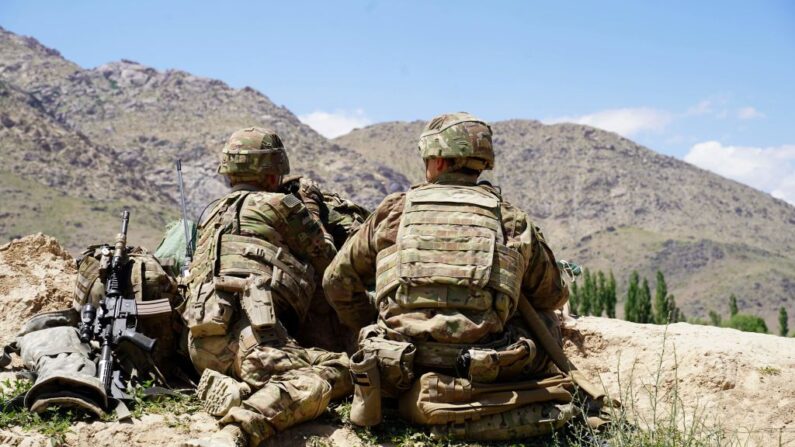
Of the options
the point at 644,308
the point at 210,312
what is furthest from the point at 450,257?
the point at 644,308

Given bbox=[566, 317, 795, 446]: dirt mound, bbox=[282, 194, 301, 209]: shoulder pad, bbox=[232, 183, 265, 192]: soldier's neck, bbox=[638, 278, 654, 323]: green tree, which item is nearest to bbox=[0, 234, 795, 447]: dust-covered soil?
bbox=[566, 317, 795, 446]: dirt mound

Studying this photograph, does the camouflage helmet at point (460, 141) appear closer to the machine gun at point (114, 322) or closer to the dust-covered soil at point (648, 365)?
the dust-covered soil at point (648, 365)

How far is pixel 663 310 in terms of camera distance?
2069 inches

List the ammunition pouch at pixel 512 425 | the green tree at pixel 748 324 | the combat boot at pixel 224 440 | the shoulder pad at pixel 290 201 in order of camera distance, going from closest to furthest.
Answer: the combat boot at pixel 224 440
the ammunition pouch at pixel 512 425
the shoulder pad at pixel 290 201
the green tree at pixel 748 324

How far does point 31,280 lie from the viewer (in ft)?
27.4

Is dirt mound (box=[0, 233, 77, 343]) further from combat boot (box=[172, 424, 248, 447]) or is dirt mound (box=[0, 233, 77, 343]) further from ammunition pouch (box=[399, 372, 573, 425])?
ammunition pouch (box=[399, 372, 573, 425])

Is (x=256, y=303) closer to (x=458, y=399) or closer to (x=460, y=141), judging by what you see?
(x=458, y=399)

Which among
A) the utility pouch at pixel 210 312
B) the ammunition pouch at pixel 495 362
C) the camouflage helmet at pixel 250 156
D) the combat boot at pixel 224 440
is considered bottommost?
the combat boot at pixel 224 440

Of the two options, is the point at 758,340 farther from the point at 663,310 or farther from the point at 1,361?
the point at 663,310

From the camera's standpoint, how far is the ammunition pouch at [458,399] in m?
5.82

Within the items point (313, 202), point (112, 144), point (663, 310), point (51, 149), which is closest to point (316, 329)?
point (313, 202)

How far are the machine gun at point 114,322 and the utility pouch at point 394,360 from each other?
165 centimetres

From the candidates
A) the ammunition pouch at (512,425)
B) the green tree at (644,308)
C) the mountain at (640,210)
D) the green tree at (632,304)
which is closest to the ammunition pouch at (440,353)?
the ammunition pouch at (512,425)

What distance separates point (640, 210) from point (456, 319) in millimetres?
154812
